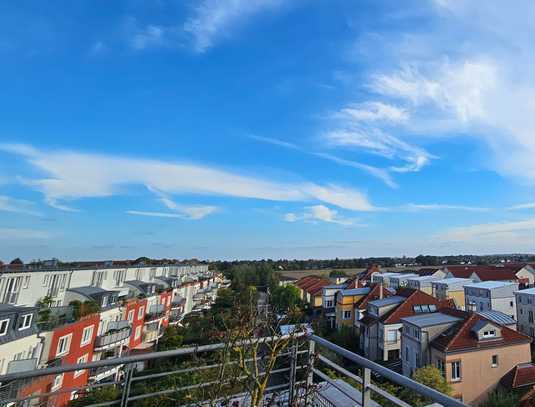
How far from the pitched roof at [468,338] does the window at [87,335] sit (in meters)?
18.6

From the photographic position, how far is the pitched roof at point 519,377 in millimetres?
15711

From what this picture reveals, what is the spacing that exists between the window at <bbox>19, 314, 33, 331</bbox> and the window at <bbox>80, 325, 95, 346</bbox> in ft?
11.7

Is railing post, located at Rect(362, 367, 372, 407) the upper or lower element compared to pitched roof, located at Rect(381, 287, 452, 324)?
upper

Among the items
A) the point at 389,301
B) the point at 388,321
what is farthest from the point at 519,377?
the point at 389,301

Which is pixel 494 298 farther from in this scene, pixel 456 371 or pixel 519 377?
pixel 456 371

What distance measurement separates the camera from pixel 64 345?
13.7 metres

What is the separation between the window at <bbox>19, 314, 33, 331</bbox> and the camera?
1176 cm

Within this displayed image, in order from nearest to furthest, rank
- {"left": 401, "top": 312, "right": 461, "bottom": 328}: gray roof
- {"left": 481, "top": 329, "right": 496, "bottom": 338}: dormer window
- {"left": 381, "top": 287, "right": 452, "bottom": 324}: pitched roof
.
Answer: {"left": 481, "top": 329, "right": 496, "bottom": 338}: dormer window
{"left": 401, "top": 312, "right": 461, "bottom": 328}: gray roof
{"left": 381, "top": 287, "right": 452, "bottom": 324}: pitched roof

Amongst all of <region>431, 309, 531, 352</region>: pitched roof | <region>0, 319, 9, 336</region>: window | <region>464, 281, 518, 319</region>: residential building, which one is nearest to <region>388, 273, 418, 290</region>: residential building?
<region>464, 281, 518, 319</region>: residential building

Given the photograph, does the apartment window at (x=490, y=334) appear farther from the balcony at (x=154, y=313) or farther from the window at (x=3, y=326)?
the balcony at (x=154, y=313)

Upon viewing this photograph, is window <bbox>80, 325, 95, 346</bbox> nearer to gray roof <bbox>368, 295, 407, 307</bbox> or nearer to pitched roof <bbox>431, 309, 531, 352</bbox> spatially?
pitched roof <bbox>431, 309, 531, 352</bbox>

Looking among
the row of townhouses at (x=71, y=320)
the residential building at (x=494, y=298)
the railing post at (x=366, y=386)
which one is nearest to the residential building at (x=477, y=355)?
the residential building at (x=494, y=298)

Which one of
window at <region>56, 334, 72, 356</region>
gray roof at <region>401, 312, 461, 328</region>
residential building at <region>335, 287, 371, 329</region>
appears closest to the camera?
window at <region>56, 334, 72, 356</region>

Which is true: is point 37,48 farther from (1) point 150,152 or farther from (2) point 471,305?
(2) point 471,305
